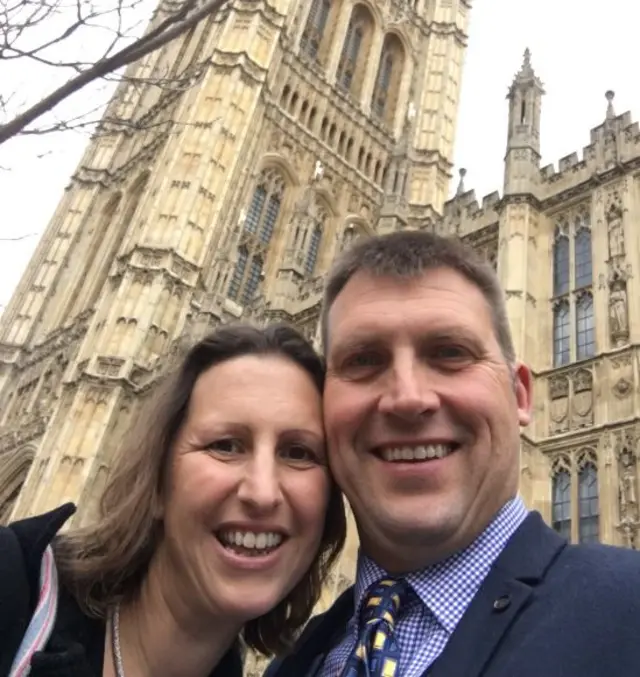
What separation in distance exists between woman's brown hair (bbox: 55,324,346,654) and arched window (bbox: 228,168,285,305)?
2124cm

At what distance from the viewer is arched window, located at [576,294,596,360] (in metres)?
10.0

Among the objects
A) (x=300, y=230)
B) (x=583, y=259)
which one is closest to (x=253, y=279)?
(x=300, y=230)

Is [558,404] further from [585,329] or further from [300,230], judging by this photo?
[300,230]

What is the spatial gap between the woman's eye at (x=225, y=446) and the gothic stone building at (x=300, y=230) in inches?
135

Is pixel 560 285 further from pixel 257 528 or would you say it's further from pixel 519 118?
pixel 257 528

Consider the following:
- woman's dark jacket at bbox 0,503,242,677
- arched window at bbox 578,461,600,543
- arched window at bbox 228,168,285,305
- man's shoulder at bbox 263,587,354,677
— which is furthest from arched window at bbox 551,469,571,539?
arched window at bbox 228,168,285,305

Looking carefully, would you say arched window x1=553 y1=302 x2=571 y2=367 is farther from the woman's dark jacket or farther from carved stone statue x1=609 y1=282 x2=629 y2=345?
the woman's dark jacket

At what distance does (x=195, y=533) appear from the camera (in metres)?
1.83

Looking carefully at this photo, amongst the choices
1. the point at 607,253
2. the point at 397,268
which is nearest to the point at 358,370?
the point at 397,268

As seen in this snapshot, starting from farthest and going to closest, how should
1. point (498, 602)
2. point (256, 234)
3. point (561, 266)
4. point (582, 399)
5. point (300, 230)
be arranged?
point (256, 234), point (300, 230), point (561, 266), point (582, 399), point (498, 602)

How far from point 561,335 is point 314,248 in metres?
17.1

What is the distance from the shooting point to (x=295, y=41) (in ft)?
95.8

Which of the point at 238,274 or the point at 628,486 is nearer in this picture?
the point at 628,486

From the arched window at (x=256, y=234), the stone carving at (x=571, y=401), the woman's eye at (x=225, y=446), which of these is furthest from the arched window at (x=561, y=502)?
the arched window at (x=256, y=234)
